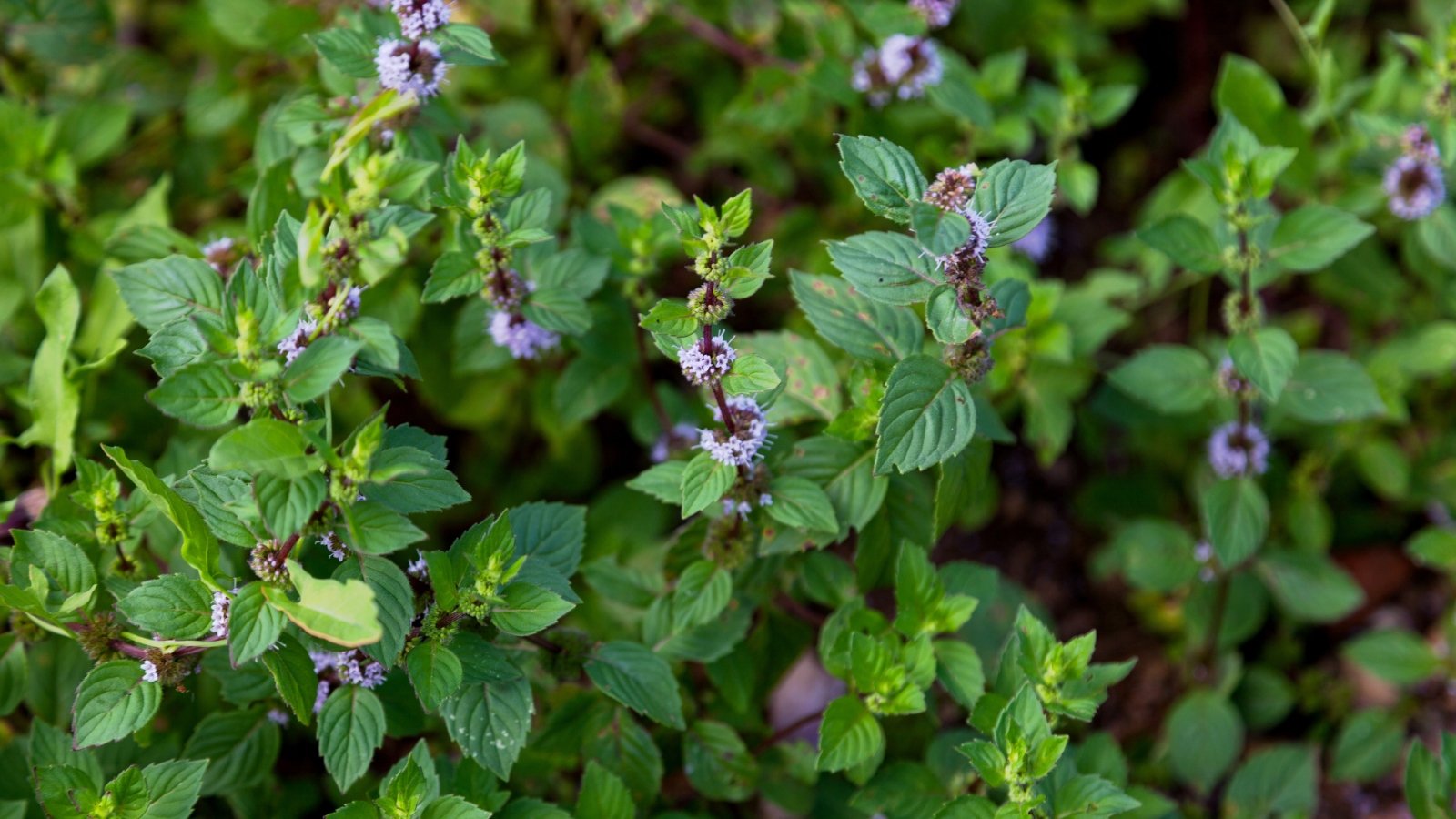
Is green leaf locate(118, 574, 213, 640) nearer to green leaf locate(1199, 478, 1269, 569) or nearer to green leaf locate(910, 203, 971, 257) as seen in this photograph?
green leaf locate(910, 203, 971, 257)

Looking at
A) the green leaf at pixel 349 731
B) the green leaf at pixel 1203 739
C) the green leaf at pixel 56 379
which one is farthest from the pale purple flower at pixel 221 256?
the green leaf at pixel 1203 739

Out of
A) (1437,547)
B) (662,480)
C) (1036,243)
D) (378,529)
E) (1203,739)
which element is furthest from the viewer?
(1036,243)

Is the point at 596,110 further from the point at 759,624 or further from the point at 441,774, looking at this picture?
the point at 441,774

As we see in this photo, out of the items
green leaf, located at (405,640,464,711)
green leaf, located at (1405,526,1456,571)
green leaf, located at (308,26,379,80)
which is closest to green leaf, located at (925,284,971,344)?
green leaf, located at (405,640,464,711)

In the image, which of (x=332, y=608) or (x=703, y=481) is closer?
(x=332, y=608)

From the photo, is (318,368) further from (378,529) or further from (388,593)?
(388,593)

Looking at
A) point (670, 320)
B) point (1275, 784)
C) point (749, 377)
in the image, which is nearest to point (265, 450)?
point (670, 320)
